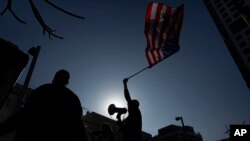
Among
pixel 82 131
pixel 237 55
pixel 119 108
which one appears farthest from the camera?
pixel 237 55

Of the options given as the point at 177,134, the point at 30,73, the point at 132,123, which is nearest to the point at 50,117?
the point at 132,123

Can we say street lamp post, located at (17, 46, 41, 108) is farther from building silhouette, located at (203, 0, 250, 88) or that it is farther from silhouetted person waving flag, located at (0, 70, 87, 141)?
building silhouette, located at (203, 0, 250, 88)

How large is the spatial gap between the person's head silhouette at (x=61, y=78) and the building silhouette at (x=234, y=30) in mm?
67865

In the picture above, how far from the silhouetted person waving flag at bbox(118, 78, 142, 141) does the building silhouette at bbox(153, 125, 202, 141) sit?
6783 cm

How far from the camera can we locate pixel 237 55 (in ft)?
229

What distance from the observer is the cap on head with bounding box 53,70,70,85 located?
2139 millimetres

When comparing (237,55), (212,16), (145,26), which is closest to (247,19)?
(145,26)

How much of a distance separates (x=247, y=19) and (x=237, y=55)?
231ft

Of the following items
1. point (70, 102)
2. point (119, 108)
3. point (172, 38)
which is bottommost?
point (70, 102)

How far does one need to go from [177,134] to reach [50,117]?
7478 cm

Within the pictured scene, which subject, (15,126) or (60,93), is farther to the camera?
(60,93)

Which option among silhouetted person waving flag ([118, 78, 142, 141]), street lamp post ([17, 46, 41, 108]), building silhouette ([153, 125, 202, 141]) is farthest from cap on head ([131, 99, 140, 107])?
building silhouette ([153, 125, 202, 141])

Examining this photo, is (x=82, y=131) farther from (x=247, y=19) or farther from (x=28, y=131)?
(x=247, y=19)

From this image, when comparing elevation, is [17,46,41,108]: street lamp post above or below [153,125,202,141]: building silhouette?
below
